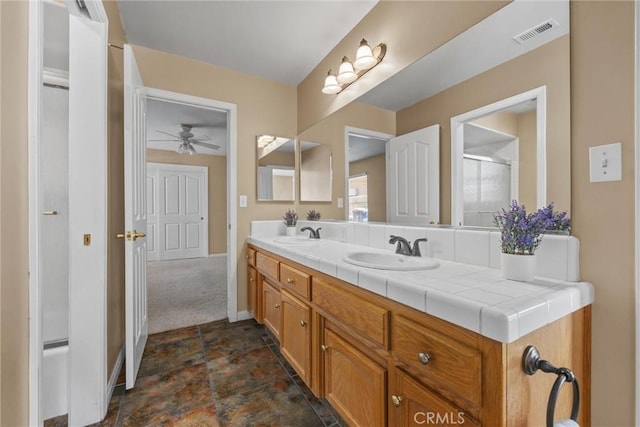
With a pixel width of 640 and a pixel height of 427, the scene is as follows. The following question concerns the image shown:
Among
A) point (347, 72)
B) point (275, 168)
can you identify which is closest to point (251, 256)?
point (275, 168)

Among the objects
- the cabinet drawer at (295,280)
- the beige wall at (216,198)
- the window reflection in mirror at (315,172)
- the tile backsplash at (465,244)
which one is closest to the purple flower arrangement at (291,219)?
the window reflection in mirror at (315,172)

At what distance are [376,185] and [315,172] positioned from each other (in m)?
0.90

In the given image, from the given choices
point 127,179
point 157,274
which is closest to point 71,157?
point 127,179

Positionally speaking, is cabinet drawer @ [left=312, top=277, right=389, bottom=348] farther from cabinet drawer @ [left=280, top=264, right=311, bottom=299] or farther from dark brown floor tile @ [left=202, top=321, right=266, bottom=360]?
dark brown floor tile @ [left=202, top=321, right=266, bottom=360]

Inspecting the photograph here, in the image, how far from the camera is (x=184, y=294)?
330cm

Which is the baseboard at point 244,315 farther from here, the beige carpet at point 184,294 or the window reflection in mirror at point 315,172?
the window reflection in mirror at point 315,172

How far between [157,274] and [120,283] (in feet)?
9.29

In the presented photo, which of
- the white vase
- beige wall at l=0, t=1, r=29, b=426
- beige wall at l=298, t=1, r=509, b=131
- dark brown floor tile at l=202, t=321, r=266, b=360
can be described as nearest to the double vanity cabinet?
the white vase

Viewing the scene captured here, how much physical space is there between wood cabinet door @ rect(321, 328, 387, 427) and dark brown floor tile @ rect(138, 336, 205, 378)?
1125 mm

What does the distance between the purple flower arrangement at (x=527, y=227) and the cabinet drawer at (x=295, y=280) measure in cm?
89

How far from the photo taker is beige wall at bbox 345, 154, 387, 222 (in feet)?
5.63

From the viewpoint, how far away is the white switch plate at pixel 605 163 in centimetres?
77

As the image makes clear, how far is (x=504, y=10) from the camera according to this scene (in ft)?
3.53

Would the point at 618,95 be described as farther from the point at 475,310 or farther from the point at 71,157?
the point at 71,157
